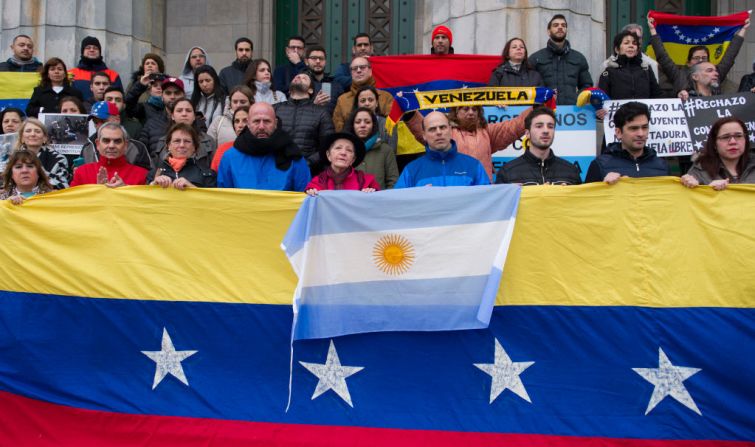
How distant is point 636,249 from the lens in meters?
5.85

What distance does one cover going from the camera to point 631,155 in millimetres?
6621

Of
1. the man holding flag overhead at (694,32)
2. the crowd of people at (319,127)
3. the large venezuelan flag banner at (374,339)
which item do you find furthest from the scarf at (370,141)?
the man holding flag overhead at (694,32)

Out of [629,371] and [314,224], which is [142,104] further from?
[629,371]

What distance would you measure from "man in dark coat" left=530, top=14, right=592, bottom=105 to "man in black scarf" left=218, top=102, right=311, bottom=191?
386 cm

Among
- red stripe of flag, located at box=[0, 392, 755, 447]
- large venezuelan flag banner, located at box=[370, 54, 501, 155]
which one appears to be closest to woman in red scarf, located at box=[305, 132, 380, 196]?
red stripe of flag, located at box=[0, 392, 755, 447]

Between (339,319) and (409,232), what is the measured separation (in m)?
0.72

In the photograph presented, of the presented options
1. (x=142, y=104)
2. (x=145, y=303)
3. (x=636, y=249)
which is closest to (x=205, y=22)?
(x=142, y=104)

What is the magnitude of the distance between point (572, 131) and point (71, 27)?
700 centimetres

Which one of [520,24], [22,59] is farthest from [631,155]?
[22,59]

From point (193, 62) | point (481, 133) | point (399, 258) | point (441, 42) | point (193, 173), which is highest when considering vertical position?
point (441, 42)

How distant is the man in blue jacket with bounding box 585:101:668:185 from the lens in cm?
652

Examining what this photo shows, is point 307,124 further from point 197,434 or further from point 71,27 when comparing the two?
point 71,27

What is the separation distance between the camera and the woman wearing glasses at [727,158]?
20.7 feet

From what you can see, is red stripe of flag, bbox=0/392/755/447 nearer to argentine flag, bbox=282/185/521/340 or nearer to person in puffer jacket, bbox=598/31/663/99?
argentine flag, bbox=282/185/521/340
